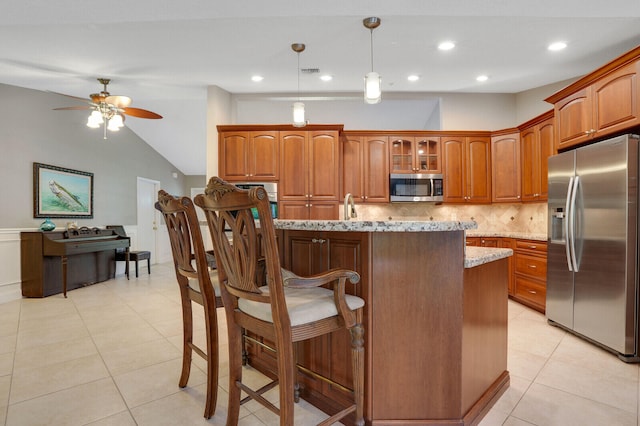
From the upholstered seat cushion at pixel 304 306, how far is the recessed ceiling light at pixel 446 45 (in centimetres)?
303

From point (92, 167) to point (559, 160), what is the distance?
6.85 metres

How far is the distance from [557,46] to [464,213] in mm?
2354

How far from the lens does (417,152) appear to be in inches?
186

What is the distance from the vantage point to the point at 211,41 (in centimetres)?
326

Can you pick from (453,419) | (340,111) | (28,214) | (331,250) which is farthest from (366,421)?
(28,214)

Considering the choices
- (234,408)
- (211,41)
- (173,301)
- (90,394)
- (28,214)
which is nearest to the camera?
(234,408)

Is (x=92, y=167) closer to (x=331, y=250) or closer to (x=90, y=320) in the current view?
(x=90, y=320)

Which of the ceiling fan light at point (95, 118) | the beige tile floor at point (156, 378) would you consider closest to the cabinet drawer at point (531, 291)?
the beige tile floor at point (156, 378)

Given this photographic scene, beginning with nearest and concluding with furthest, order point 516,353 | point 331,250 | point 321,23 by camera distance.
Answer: point 331,250, point 516,353, point 321,23

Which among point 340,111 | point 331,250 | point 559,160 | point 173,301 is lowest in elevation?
point 173,301

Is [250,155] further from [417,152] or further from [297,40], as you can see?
[417,152]

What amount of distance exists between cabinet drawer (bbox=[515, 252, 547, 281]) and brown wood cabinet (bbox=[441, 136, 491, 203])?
102 cm

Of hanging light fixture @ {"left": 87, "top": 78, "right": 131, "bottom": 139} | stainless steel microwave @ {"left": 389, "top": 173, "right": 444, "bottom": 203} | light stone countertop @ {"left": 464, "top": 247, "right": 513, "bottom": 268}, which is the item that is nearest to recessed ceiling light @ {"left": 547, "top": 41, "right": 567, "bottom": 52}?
stainless steel microwave @ {"left": 389, "top": 173, "right": 444, "bottom": 203}

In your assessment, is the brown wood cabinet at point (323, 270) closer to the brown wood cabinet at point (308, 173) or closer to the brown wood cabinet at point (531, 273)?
the brown wood cabinet at point (308, 173)
